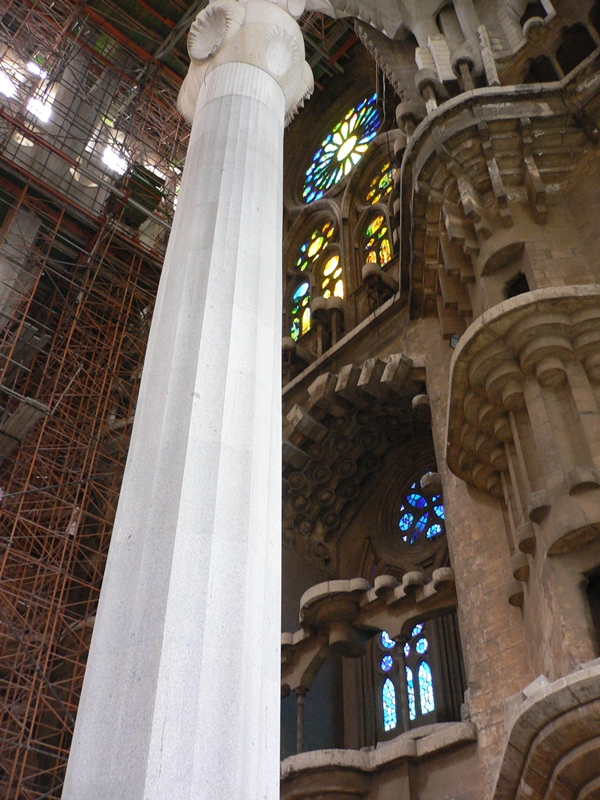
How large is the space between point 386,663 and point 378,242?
6.13 meters

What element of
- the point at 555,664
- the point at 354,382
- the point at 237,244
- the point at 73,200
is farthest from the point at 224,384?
the point at 73,200

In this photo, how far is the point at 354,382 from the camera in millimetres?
10195

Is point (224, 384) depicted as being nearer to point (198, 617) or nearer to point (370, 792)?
point (198, 617)

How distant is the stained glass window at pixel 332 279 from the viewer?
12.9 metres

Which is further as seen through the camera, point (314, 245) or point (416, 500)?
point (314, 245)

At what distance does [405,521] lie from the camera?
33.8 feet

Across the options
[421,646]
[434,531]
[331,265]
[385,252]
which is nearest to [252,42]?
[434,531]

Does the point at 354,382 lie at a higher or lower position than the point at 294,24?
higher

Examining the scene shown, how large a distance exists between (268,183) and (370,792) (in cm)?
508

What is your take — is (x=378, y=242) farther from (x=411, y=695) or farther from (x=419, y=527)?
(x=411, y=695)

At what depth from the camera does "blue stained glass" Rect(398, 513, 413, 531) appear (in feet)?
33.6

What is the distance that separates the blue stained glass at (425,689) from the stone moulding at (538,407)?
8.03 feet

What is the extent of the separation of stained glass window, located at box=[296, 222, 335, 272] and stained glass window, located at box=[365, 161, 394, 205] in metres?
0.83

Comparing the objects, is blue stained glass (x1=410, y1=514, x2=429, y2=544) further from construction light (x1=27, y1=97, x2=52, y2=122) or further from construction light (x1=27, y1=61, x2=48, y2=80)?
construction light (x1=27, y1=97, x2=52, y2=122)
